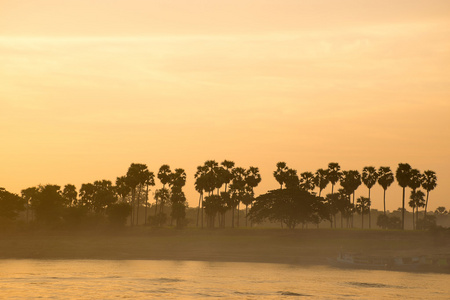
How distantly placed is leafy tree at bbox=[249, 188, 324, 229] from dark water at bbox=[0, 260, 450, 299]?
5592cm

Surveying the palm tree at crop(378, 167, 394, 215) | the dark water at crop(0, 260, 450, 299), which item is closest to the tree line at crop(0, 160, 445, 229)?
the palm tree at crop(378, 167, 394, 215)

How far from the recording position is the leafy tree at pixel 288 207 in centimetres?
16238

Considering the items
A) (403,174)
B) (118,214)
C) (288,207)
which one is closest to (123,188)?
(118,214)

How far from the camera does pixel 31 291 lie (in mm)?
68812

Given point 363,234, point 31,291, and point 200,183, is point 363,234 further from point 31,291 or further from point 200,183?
point 31,291

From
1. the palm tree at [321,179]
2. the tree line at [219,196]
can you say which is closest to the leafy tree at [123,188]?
the tree line at [219,196]

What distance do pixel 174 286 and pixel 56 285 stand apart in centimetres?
1405

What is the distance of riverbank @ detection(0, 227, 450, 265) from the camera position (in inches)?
4843

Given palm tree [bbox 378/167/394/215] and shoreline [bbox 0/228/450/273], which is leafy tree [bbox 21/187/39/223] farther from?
palm tree [bbox 378/167/394/215]

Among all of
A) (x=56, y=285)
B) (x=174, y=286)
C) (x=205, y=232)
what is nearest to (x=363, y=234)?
(x=205, y=232)

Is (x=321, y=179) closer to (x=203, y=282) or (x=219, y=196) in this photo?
(x=219, y=196)

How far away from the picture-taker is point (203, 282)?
80.9m

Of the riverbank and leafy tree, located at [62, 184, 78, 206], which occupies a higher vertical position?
leafy tree, located at [62, 184, 78, 206]

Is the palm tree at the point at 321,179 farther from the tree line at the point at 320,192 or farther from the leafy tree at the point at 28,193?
the leafy tree at the point at 28,193
